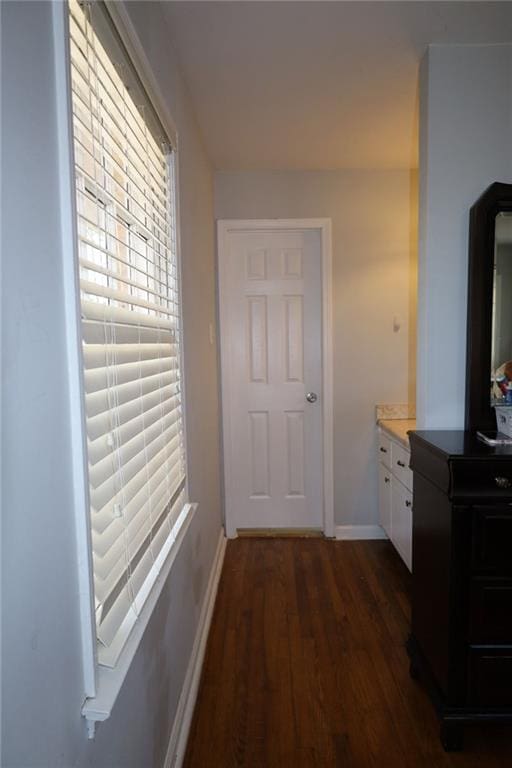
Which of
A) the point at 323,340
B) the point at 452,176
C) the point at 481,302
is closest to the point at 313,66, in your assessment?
the point at 452,176

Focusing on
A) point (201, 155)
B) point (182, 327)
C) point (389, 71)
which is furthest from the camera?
Result: point (201, 155)

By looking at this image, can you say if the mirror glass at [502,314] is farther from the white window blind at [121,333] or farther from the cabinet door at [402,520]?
the white window blind at [121,333]

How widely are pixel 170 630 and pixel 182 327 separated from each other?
1.05m

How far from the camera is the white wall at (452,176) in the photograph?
175 cm

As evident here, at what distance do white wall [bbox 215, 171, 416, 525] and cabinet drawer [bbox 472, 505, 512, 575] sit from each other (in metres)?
1.61

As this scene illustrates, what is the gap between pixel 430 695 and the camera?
1574mm

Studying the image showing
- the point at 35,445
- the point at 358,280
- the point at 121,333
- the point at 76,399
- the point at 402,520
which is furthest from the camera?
the point at 358,280

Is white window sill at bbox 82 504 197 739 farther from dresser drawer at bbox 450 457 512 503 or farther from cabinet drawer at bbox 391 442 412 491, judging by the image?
cabinet drawer at bbox 391 442 412 491

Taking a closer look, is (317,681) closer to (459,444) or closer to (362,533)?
(459,444)

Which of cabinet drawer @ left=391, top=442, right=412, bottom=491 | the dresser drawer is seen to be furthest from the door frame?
the dresser drawer

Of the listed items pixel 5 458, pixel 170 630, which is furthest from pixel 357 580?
pixel 5 458

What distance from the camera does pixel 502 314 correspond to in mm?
1742

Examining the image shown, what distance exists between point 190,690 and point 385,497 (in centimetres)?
165

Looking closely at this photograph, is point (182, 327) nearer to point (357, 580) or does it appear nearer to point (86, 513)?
point (86, 513)
